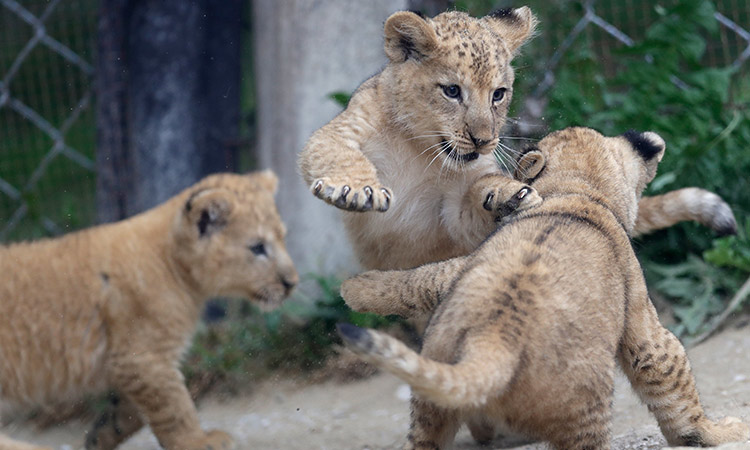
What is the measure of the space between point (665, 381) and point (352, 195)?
157cm

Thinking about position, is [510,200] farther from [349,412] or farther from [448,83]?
[349,412]

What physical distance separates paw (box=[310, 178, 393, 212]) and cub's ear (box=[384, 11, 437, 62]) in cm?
83

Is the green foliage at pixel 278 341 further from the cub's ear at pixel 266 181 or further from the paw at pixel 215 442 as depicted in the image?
the paw at pixel 215 442

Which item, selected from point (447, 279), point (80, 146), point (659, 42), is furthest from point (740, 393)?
point (80, 146)

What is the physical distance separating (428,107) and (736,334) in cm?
265

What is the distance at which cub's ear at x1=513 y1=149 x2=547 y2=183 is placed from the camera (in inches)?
184

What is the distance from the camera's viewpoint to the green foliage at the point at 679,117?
6371 millimetres


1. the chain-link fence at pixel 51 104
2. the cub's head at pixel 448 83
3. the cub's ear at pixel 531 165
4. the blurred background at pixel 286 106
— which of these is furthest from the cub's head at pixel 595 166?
the chain-link fence at pixel 51 104

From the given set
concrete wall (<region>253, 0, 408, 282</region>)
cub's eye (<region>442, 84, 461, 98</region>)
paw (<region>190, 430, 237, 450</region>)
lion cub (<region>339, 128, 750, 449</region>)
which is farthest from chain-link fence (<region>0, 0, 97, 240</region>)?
lion cub (<region>339, 128, 750, 449</region>)

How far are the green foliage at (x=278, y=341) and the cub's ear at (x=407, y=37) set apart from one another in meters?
2.16

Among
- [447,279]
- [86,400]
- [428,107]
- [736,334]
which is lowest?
[86,400]

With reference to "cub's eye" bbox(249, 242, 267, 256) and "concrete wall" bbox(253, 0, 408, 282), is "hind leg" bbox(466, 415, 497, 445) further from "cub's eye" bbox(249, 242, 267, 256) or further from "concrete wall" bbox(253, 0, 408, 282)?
"concrete wall" bbox(253, 0, 408, 282)

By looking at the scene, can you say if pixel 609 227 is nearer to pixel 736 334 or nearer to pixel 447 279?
pixel 447 279

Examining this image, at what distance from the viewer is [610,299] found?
3.63 m
